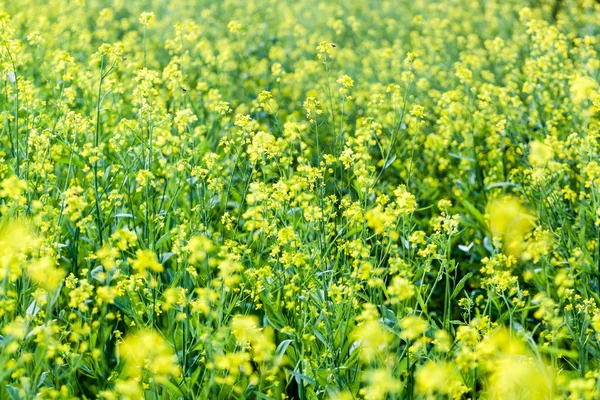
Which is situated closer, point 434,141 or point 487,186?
point 487,186

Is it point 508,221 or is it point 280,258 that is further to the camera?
point 508,221

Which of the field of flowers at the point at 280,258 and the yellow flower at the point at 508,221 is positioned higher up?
the field of flowers at the point at 280,258

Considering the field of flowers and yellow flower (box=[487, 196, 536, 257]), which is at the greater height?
the field of flowers

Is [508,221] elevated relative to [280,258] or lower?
lower

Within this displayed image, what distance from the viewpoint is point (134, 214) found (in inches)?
141

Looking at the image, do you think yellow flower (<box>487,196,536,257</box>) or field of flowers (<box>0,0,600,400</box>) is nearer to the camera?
field of flowers (<box>0,0,600,400</box>)

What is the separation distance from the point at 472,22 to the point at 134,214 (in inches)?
291

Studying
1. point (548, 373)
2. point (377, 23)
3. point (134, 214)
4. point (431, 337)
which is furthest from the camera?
point (377, 23)

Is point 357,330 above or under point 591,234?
above

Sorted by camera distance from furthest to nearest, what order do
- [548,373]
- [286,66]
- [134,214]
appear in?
1. [286,66]
2. [134,214]
3. [548,373]

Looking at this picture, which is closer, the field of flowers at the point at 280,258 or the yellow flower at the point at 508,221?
the field of flowers at the point at 280,258

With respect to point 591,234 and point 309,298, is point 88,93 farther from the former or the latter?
point 591,234

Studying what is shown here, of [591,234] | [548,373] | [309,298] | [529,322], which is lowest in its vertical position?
[529,322]

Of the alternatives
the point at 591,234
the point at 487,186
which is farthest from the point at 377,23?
the point at 591,234
